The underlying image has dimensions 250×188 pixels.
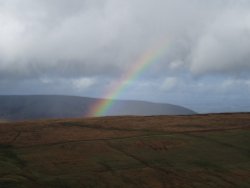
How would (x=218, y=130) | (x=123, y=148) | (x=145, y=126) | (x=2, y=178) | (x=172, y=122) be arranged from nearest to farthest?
(x=2, y=178), (x=123, y=148), (x=218, y=130), (x=145, y=126), (x=172, y=122)

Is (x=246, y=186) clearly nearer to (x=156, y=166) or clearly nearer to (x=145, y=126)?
(x=156, y=166)

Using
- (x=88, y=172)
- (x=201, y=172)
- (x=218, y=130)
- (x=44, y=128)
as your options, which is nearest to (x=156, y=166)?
(x=201, y=172)

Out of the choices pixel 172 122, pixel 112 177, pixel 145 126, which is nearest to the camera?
pixel 112 177

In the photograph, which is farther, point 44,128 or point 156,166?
point 44,128

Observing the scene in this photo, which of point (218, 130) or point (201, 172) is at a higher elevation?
point (218, 130)

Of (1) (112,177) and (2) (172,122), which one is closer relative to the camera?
(1) (112,177)

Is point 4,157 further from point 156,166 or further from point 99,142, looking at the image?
point 156,166
